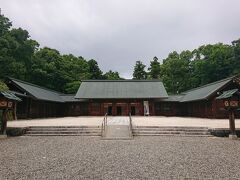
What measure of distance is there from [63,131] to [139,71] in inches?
1971

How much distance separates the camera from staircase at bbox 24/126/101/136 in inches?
550

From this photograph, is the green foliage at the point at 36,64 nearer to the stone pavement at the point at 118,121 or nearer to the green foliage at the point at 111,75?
the green foliage at the point at 111,75

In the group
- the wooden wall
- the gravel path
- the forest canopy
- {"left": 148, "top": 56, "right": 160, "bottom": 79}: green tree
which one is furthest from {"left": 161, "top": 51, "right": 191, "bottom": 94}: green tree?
the gravel path

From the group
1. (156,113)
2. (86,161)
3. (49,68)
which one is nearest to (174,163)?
(86,161)

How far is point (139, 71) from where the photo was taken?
62.8 metres

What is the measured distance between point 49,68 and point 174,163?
120ft

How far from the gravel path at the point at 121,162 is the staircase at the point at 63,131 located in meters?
4.32

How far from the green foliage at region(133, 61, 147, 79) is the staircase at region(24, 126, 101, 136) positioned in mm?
48731

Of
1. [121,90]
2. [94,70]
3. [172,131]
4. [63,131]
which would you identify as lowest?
[172,131]

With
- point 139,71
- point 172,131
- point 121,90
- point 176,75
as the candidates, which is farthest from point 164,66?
point 172,131

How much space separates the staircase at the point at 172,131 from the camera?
13875 millimetres

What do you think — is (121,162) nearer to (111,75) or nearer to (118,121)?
(118,121)

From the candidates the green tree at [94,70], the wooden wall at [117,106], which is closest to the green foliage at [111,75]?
the green tree at [94,70]

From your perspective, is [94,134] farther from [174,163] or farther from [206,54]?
[206,54]
